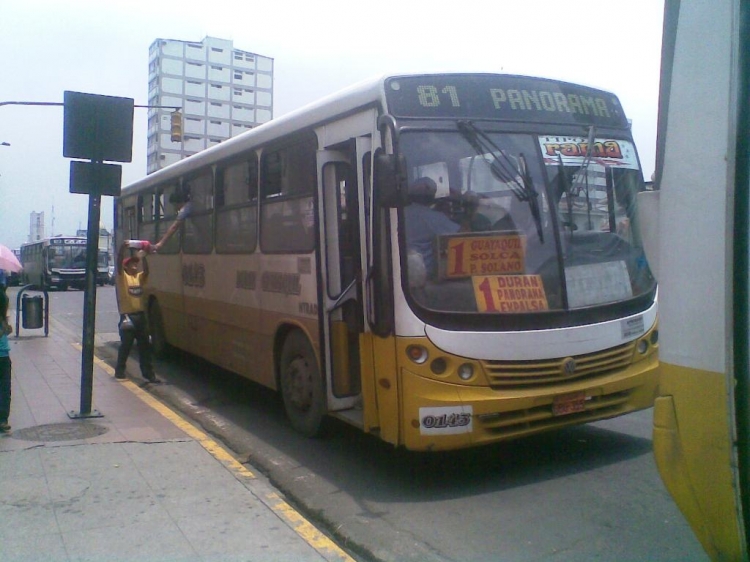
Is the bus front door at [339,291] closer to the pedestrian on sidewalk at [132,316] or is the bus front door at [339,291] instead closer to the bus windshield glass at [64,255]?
the pedestrian on sidewalk at [132,316]

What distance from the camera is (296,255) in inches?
291

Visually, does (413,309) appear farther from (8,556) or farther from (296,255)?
(8,556)

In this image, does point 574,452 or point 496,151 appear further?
point 574,452

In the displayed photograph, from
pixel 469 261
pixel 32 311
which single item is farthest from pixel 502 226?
pixel 32 311

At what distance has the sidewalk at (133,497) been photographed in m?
4.90

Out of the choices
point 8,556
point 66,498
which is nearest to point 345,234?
point 66,498

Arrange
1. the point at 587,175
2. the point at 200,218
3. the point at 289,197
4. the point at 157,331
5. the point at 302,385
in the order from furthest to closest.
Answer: the point at 157,331, the point at 200,218, the point at 289,197, the point at 302,385, the point at 587,175

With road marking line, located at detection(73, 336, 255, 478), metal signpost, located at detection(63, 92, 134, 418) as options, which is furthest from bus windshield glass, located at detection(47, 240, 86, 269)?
metal signpost, located at detection(63, 92, 134, 418)

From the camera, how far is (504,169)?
5.98 metres

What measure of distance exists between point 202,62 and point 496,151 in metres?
35.5

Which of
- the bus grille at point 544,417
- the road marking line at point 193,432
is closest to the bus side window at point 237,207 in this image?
the road marking line at point 193,432

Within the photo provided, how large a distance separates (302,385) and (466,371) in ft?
7.24

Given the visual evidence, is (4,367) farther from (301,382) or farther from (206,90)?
(206,90)

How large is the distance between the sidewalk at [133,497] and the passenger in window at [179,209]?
2.97 m
